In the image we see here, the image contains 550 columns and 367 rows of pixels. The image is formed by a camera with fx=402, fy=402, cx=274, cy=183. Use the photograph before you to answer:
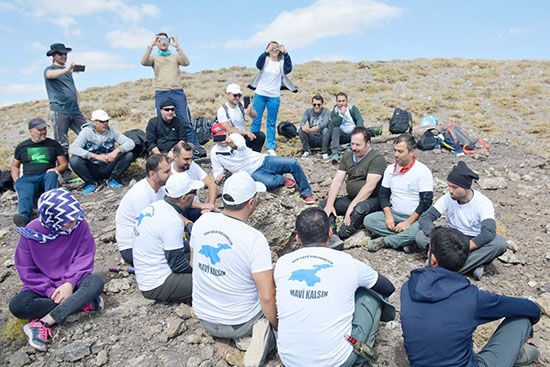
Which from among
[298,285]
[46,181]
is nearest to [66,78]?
[46,181]

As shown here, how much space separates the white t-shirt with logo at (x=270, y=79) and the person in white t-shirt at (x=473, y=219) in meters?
4.88

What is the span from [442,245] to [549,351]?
1.82 metres

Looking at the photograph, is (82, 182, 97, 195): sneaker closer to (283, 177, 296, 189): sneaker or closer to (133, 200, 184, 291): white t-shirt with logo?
(283, 177, 296, 189): sneaker

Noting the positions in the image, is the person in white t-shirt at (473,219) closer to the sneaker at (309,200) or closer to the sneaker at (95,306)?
the sneaker at (309,200)

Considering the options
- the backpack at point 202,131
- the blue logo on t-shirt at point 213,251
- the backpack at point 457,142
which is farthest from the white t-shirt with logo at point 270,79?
the blue logo on t-shirt at point 213,251

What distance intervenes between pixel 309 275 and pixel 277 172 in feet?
14.1

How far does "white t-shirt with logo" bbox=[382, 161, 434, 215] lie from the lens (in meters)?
5.55

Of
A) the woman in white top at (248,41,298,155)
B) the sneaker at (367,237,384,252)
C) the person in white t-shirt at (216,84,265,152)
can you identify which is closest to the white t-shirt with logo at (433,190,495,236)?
the sneaker at (367,237,384,252)

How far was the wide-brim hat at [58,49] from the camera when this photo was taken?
7895mm

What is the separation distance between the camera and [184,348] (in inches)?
148

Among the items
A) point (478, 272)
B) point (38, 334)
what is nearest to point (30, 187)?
point (38, 334)

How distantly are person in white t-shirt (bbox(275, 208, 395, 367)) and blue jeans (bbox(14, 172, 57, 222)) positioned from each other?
5.58 m

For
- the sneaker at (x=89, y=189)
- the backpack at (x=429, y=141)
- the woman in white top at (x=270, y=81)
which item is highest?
the woman in white top at (x=270, y=81)

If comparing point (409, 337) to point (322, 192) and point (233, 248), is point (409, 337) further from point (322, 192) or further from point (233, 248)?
point (322, 192)
